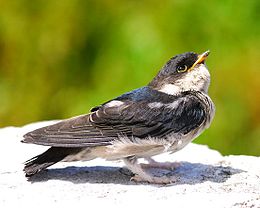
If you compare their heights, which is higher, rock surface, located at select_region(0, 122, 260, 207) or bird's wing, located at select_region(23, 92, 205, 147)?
bird's wing, located at select_region(23, 92, 205, 147)

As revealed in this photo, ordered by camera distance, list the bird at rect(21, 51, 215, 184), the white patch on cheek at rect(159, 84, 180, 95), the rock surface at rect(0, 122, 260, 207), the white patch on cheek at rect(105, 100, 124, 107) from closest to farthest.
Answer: the rock surface at rect(0, 122, 260, 207)
the bird at rect(21, 51, 215, 184)
the white patch on cheek at rect(105, 100, 124, 107)
the white patch on cheek at rect(159, 84, 180, 95)

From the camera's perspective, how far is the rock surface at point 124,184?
17.1 feet

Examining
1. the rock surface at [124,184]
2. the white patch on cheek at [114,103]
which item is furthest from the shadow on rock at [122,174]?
the white patch on cheek at [114,103]

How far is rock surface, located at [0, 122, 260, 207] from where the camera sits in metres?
5.22

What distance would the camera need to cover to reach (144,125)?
5613 mm

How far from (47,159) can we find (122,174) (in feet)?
1.92

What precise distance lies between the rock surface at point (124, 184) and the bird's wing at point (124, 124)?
0.95 feet

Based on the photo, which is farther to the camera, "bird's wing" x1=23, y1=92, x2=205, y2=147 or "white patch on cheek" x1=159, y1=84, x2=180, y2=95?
"white patch on cheek" x1=159, y1=84, x2=180, y2=95

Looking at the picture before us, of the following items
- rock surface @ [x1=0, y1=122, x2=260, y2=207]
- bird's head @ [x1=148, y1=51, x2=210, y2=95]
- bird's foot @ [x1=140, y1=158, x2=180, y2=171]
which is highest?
bird's head @ [x1=148, y1=51, x2=210, y2=95]

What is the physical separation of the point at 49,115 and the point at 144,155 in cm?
236

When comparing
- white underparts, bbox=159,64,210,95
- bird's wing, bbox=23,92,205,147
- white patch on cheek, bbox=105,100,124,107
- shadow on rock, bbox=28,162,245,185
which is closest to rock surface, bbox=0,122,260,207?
shadow on rock, bbox=28,162,245,185

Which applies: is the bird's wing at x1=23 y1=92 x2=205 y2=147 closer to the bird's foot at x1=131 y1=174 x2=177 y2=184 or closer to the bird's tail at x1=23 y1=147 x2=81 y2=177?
the bird's tail at x1=23 y1=147 x2=81 y2=177

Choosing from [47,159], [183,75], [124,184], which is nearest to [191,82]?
[183,75]

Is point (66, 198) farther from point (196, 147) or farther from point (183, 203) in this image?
point (196, 147)
